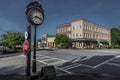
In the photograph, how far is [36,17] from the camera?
6633 mm

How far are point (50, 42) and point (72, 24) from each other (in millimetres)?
Result: 20163

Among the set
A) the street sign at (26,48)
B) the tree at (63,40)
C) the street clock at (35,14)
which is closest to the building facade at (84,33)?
the tree at (63,40)

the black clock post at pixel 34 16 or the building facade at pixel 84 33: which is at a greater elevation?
the building facade at pixel 84 33

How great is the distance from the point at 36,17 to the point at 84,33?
4918 cm

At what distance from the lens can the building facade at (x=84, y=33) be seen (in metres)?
54.5

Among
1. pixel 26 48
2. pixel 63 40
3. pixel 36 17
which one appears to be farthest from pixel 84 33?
pixel 26 48

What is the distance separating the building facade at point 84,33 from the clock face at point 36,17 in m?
47.5

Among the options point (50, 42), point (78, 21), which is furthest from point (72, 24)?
point (50, 42)

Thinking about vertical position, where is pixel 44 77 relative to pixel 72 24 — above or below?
below

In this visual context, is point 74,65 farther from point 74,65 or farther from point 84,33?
point 84,33

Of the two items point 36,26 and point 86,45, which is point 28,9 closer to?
point 36,26

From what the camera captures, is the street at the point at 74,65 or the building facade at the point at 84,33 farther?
the building facade at the point at 84,33

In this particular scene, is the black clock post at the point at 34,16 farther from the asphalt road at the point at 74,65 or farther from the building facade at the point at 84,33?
the building facade at the point at 84,33

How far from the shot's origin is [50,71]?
648cm
